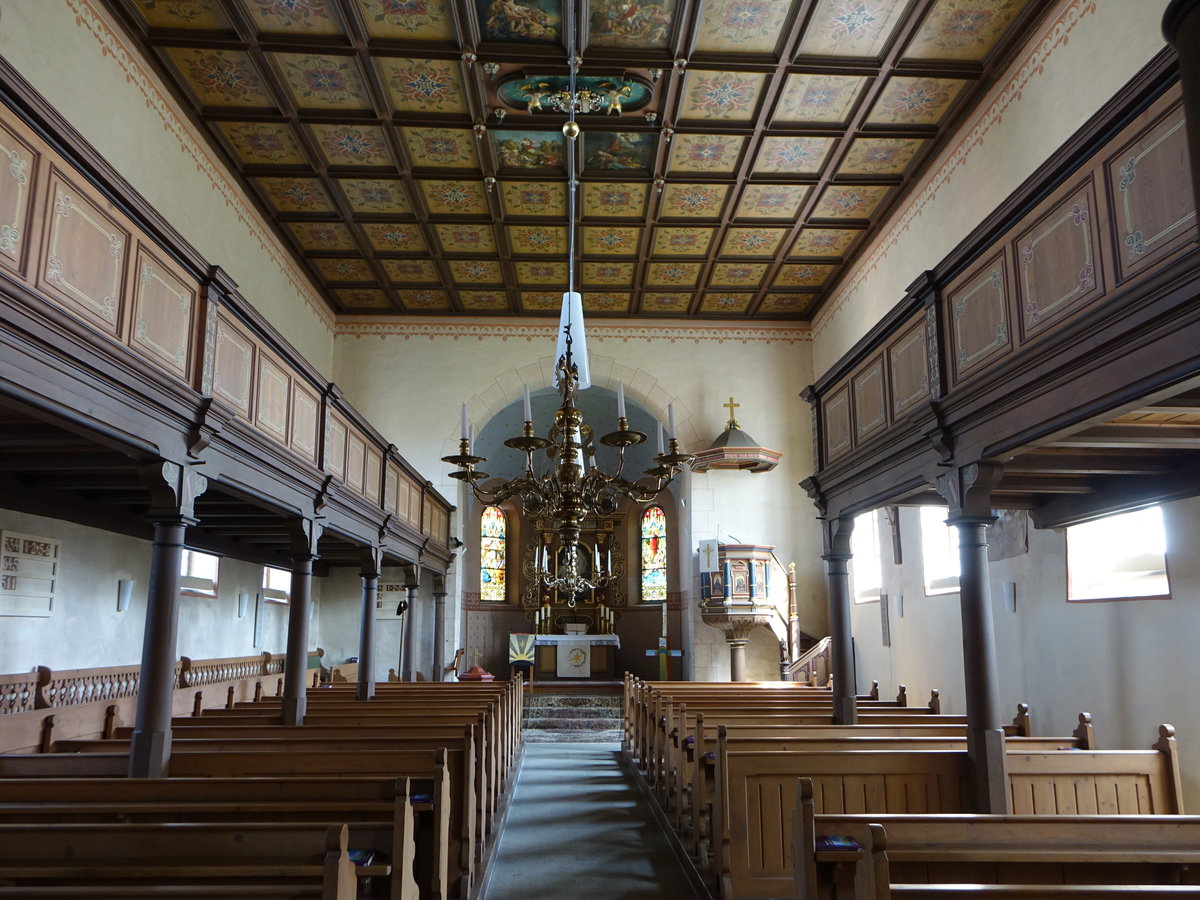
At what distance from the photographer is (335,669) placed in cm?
1633

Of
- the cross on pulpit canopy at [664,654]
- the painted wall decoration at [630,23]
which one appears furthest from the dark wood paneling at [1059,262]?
the cross on pulpit canopy at [664,654]

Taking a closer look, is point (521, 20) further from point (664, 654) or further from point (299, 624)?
point (664, 654)

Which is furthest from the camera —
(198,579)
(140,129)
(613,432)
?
(198,579)

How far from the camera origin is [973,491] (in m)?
6.09

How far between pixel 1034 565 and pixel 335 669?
38.7 feet

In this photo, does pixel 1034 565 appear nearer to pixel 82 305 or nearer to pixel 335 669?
pixel 82 305

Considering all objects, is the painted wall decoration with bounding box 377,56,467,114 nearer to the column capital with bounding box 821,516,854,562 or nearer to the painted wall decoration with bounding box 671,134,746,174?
the painted wall decoration with bounding box 671,134,746,174

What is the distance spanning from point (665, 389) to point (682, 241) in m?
3.68

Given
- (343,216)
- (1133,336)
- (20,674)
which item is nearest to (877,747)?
(1133,336)

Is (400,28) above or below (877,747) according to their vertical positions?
above

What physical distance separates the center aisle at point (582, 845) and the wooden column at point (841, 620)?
2065mm

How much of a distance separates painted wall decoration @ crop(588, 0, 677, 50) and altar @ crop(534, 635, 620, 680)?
39.9 feet

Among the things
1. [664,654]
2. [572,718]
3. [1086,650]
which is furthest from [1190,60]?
[664,654]

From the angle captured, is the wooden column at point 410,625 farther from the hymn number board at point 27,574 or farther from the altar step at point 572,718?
the hymn number board at point 27,574
